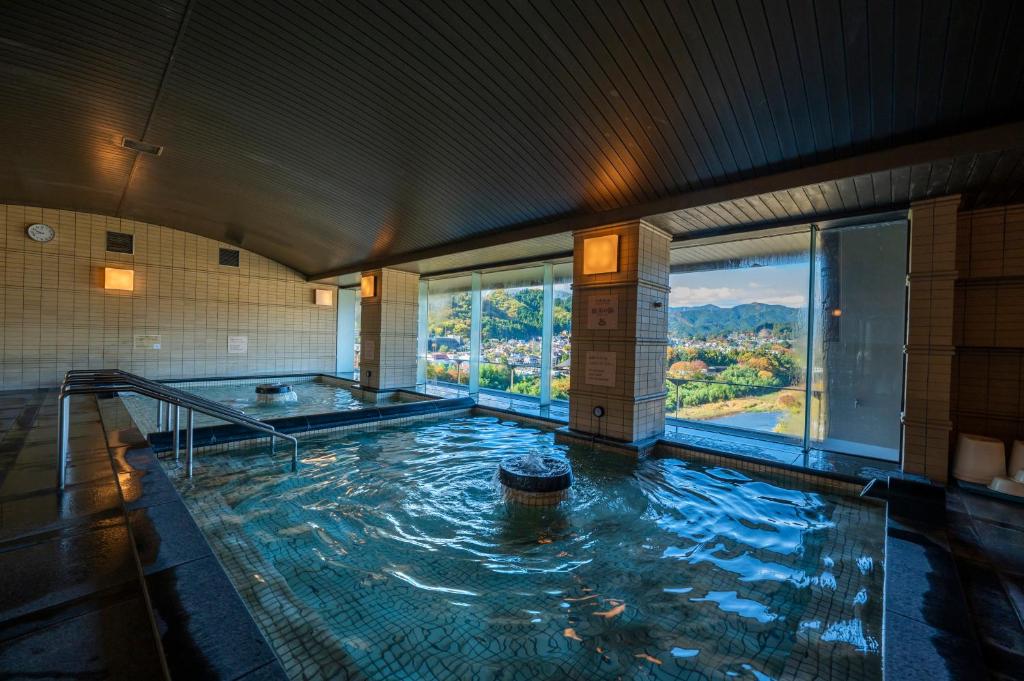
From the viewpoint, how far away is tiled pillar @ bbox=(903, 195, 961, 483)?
12.8 feet

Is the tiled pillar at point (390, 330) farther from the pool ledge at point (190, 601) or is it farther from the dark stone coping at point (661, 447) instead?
the pool ledge at point (190, 601)

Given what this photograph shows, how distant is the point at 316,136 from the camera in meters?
4.55

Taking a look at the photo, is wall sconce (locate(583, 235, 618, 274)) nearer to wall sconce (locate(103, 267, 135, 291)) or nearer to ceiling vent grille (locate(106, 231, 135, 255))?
wall sconce (locate(103, 267, 135, 291))

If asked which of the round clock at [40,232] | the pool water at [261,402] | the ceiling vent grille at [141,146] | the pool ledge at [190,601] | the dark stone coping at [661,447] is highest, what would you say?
the ceiling vent grille at [141,146]

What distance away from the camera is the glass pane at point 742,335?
5.52m

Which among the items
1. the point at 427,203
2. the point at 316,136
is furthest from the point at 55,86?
the point at 427,203

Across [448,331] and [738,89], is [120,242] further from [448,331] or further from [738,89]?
[738,89]

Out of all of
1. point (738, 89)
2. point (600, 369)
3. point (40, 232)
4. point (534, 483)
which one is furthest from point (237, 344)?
point (738, 89)

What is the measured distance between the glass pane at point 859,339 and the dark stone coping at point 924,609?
82.4 inches

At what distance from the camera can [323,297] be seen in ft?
38.5

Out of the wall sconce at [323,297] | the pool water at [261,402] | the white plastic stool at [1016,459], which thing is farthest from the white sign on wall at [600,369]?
the wall sconce at [323,297]

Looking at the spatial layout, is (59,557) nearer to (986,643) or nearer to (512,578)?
(512,578)

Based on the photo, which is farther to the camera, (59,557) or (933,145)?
(933,145)

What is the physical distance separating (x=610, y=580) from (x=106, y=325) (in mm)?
11164
